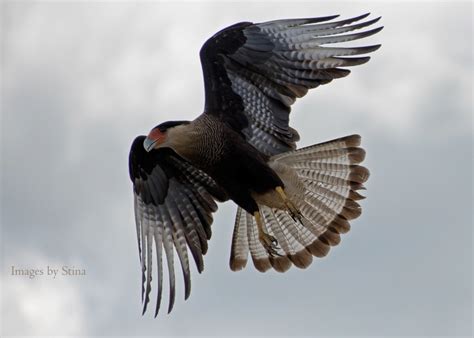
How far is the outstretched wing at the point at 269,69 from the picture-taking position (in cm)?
992

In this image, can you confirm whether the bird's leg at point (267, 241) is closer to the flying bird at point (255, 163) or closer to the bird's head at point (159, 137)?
the flying bird at point (255, 163)

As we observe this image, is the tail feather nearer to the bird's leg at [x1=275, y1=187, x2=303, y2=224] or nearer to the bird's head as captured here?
the bird's leg at [x1=275, y1=187, x2=303, y2=224]

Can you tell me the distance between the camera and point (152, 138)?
10.2 m

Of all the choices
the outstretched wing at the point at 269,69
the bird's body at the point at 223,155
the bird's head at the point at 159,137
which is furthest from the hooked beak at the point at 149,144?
the outstretched wing at the point at 269,69

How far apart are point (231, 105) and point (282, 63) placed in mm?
656

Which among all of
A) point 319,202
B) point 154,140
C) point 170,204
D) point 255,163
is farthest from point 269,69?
point 170,204

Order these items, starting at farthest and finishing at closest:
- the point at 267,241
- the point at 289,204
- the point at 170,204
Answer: the point at 170,204 < the point at 267,241 < the point at 289,204

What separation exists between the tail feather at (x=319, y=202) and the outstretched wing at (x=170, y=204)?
581mm

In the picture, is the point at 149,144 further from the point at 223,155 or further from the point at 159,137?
the point at 223,155

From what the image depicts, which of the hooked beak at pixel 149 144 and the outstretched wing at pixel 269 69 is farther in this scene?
the hooked beak at pixel 149 144

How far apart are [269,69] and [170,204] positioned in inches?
79.9

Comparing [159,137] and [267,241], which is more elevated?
[159,137]

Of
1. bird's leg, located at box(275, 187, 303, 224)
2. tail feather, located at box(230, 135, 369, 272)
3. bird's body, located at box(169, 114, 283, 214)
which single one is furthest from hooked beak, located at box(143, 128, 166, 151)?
tail feather, located at box(230, 135, 369, 272)

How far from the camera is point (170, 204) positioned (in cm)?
1147
